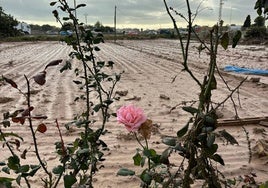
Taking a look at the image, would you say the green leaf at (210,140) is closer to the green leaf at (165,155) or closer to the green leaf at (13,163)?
the green leaf at (165,155)

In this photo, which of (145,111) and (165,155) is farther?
(145,111)

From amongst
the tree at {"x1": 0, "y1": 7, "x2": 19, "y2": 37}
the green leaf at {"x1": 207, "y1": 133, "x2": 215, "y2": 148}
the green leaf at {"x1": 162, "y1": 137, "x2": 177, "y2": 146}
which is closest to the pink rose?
the green leaf at {"x1": 162, "y1": 137, "x2": 177, "y2": 146}

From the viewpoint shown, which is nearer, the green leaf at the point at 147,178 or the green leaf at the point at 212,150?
the green leaf at the point at 212,150

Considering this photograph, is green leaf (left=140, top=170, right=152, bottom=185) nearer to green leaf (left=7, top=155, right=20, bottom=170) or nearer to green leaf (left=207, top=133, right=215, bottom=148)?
green leaf (left=207, top=133, right=215, bottom=148)

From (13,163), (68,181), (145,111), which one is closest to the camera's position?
(68,181)

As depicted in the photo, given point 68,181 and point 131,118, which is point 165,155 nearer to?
point 131,118

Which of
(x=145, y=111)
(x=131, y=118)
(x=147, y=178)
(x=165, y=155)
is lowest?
(x=145, y=111)

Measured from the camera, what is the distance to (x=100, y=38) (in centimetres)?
220

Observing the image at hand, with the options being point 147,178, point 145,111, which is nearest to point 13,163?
point 147,178

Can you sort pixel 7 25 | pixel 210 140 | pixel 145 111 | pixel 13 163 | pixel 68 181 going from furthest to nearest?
pixel 7 25 → pixel 145 111 → pixel 13 163 → pixel 68 181 → pixel 210 140

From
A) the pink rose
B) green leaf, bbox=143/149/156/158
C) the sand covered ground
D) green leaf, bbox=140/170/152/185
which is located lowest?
the sand covered ground

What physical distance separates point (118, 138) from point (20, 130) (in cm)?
122

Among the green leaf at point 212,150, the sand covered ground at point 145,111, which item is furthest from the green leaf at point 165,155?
the sand covered ground at point 145,111

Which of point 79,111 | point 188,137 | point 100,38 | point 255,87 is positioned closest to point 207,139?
point 188,137
